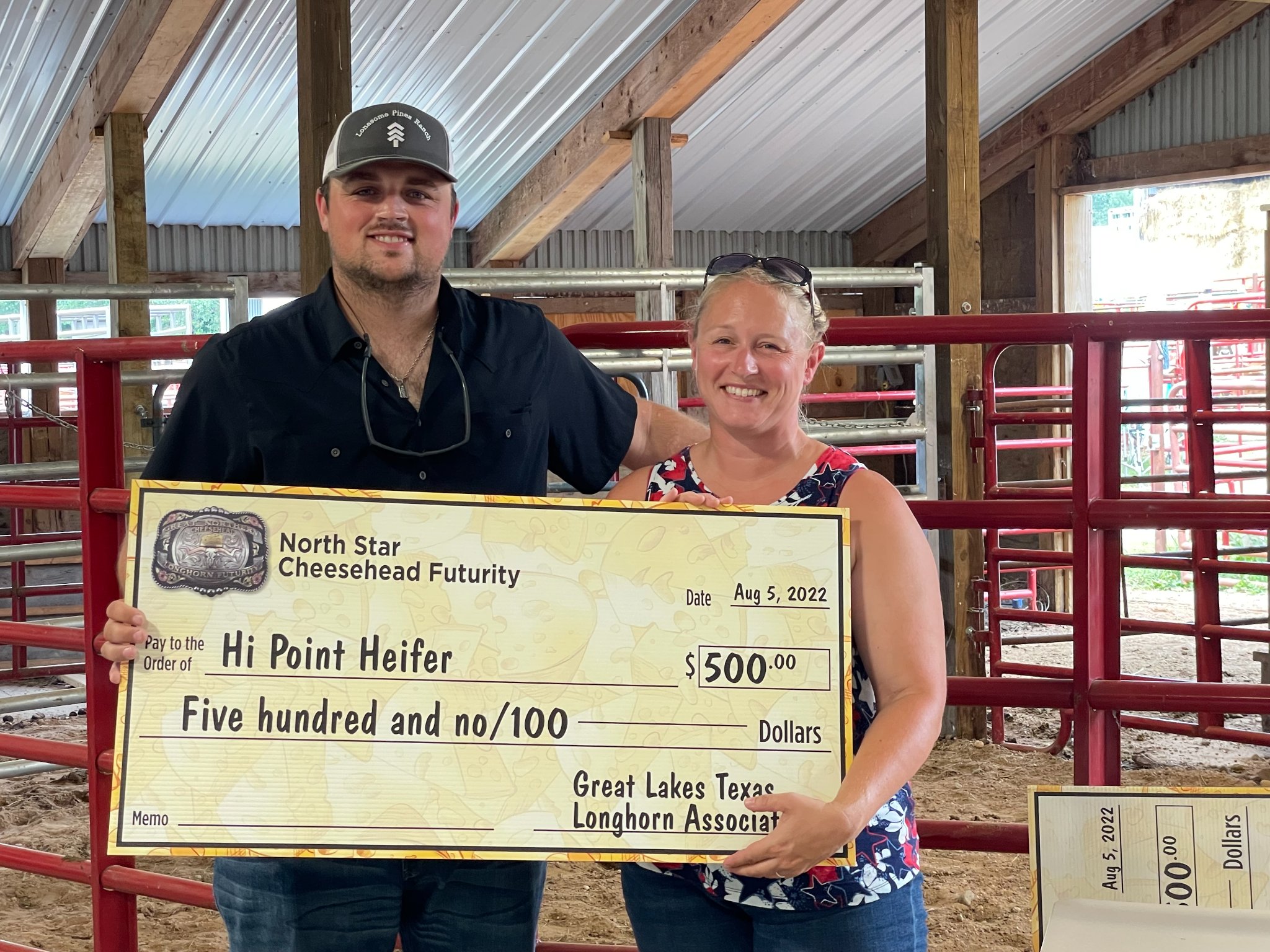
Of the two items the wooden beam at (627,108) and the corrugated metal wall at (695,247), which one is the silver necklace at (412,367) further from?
the corrugated metal wall at (695,247)

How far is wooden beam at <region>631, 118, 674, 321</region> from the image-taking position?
7.09 m

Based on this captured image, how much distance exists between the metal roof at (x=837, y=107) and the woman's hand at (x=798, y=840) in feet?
21.4

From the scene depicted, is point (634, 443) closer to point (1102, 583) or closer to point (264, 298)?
point (1102, 583)

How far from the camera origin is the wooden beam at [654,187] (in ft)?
23.2

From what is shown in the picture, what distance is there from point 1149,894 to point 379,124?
1.47 meters

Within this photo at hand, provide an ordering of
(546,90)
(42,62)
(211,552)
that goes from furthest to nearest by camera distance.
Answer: (546,90)
(42,62)
(211,552)

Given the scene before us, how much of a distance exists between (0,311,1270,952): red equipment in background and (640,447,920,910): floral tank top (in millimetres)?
353

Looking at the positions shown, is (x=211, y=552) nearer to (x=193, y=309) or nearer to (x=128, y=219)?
(x=128, y=219)

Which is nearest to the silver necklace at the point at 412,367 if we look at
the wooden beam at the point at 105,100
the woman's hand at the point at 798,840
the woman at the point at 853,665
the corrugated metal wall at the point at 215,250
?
the woman at the point at 853,665

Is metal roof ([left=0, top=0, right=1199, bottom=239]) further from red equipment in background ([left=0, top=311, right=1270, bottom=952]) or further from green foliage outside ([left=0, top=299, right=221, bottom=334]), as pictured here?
red equipment in background ([left=0, top=311, right=1270, bottom=952])

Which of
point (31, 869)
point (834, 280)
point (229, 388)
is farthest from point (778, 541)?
point (834, 280)

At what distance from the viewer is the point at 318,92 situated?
4371mm

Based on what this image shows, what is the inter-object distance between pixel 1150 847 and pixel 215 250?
952 centimetres

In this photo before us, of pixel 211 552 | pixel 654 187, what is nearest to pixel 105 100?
pixel 654 187
